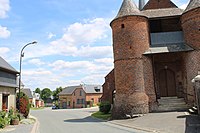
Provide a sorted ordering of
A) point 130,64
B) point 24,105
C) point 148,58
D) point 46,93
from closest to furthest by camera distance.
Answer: point 130,64, point 148,58, point 24,105, point 46,93

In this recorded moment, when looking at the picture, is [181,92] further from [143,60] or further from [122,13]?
[122,13]

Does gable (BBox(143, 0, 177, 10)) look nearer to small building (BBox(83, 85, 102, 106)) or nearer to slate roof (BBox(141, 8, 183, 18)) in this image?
slate roof (BBox(141, 8, 183, 18))

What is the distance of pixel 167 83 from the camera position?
25.0 m

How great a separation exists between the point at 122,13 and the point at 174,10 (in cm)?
647

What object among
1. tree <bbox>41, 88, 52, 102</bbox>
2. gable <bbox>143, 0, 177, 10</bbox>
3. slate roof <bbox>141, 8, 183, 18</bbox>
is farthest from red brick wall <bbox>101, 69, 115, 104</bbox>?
tree <bbox>41, 88, 52, 102</bbox>

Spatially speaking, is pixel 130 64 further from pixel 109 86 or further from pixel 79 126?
pixel 109 86

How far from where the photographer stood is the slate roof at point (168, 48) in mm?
21906

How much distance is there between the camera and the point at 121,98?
72.4 ft

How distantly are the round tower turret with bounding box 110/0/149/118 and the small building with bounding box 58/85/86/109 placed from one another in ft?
155

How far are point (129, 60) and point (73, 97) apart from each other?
169ft

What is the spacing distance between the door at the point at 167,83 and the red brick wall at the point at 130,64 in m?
4.11

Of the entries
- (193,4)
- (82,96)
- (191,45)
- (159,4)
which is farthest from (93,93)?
(193,4)

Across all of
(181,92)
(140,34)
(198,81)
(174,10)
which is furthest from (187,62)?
(198,81)

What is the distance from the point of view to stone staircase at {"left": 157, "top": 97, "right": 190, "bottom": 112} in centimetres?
2117
